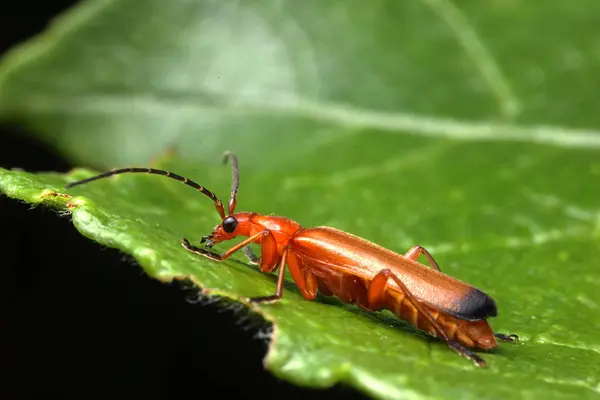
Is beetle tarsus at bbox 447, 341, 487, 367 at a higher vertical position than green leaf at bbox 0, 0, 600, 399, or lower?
lower

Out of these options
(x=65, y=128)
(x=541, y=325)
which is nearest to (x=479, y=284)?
(x=541, y=325)

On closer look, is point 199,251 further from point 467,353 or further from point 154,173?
point 467,353

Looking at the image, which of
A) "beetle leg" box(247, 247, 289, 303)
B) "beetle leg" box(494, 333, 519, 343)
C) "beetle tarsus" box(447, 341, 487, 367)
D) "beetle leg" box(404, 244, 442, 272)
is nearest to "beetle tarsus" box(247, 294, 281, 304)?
"beetle leg" box(247, 247, 289, 303)

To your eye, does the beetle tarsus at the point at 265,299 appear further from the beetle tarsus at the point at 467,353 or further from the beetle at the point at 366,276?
the beetle tarsus at the point at 467,353

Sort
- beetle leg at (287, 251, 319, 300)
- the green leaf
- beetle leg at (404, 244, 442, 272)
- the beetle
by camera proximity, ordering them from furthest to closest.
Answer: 1. the green leaf
2. beetle leg at (404, 244, 442, 272)
3. beetle leg at (287, 251, 319, 300)
4. the beetle

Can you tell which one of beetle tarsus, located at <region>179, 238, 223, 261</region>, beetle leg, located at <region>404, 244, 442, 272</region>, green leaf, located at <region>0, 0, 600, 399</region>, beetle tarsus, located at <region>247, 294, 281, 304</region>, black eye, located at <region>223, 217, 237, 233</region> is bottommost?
beetle tarsus, located at <region>247, 294, 281, 304</region>

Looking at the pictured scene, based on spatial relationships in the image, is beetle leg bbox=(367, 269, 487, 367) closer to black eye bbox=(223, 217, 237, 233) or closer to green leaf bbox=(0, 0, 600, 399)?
green leaf bbox=(0, 0, 600, 399)

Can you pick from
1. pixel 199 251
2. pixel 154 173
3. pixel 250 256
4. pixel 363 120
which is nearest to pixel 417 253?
pixel 250 256

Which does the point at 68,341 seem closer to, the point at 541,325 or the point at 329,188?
the point at 329,188
